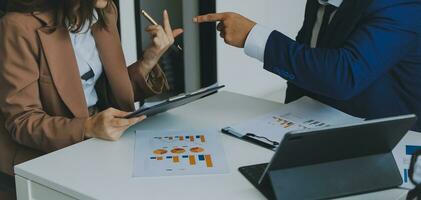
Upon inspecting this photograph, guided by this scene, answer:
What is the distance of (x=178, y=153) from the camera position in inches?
53.9

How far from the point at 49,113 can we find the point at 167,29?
1.47ft

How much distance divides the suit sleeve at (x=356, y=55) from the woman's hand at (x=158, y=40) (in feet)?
1.49

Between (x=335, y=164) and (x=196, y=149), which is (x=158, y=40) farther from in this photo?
(x=335, y=164)

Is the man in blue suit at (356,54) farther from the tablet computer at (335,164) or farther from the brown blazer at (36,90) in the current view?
the brown blazer at (36,90)

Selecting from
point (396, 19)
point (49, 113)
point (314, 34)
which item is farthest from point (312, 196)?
point (49, 113)

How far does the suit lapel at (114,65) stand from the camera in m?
1.79

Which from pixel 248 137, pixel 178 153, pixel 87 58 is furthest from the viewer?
pixel 87 58

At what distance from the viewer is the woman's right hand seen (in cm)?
143

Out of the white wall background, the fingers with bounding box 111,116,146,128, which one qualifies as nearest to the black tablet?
the fingers with bounding box 111,116,146,128

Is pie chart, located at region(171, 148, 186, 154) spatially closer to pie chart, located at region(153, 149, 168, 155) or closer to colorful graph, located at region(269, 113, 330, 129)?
pie chart, located at region(153, 149, 168, 155)

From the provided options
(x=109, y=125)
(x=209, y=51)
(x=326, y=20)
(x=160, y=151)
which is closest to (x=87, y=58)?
(x=109, y=125)

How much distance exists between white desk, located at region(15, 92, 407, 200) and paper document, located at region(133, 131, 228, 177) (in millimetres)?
22

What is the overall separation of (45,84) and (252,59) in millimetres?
2248

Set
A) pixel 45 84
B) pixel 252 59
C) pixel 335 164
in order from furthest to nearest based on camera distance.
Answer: pixel 252 59 < pixel 45 84 < pixel 335 164
